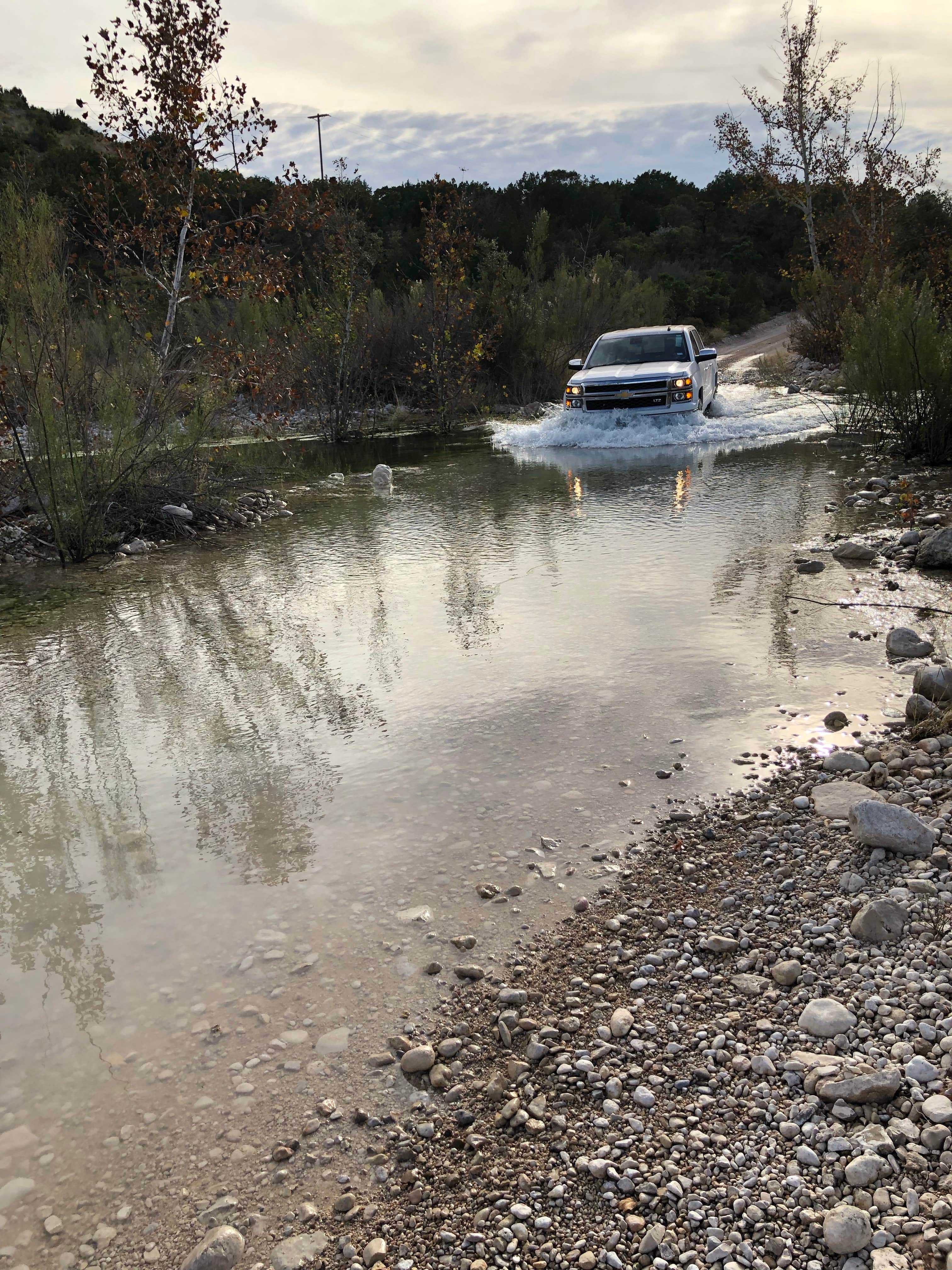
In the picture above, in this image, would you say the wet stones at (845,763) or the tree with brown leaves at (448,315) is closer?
the wet stones at (845,763)

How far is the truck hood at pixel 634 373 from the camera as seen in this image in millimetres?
14789

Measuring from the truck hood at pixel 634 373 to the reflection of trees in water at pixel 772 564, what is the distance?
4405 millimetres

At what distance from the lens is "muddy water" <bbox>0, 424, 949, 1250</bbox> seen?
2668 millimetres

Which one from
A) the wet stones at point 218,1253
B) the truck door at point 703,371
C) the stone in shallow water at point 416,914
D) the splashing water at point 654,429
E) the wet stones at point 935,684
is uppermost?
the truck door at point 703,371

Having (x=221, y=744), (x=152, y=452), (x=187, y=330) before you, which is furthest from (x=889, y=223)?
(x=221, y=744)

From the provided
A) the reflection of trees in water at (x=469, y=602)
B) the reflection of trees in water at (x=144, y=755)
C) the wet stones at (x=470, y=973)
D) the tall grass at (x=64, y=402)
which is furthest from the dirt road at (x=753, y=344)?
the wet stones at (x=470, y=973)

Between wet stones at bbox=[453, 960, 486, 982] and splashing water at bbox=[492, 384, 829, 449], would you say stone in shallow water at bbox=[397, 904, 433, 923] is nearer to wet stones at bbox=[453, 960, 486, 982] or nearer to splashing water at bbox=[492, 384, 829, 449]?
wet stones at bbox=[453, 960, 486, 982]

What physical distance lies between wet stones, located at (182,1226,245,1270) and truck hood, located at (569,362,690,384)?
14116 millimetres

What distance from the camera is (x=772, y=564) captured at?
24.2ft

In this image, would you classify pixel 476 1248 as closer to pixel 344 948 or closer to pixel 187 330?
pixel 344 948

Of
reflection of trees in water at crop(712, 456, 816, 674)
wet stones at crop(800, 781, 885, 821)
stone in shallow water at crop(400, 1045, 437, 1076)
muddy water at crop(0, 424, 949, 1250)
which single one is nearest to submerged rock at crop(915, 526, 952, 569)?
muddy water at crop(0, 424, 949, 1250)

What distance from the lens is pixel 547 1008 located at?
275 cm

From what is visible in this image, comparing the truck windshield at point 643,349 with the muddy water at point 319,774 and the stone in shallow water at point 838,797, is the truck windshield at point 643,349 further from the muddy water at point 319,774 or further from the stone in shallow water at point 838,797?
the stone in shallow water at point 838,797

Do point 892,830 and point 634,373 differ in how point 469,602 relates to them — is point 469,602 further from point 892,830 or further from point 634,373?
point 634,373
